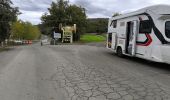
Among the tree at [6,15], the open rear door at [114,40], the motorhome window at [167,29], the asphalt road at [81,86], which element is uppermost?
the tree at [6,15]

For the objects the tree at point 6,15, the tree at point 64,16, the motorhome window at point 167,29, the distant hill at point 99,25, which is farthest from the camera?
the distant hill at point 99,25

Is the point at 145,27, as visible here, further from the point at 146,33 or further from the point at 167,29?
the point at 167,29

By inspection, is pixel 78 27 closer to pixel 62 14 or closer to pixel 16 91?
pixel 62 14

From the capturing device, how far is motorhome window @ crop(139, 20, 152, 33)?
12044mm

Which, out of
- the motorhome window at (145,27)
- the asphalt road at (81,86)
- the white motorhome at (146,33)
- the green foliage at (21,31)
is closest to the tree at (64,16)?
the green foliage at (21,31)

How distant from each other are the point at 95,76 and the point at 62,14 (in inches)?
2343

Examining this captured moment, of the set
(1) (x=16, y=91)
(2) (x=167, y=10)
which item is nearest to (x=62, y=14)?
(2) (x=167, y=10)

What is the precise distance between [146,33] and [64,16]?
56.3m

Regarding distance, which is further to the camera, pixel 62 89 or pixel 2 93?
pixel 62 89

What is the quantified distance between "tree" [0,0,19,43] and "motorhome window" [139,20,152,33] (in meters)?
24.9

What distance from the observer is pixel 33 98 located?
238 inches

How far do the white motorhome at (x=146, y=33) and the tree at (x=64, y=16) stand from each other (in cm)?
5124

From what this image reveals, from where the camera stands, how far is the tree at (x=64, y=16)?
66.7 metres

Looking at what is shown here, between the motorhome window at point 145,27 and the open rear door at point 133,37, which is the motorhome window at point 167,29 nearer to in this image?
the motorhome window at point 145,27
